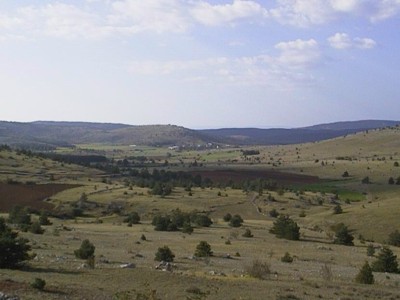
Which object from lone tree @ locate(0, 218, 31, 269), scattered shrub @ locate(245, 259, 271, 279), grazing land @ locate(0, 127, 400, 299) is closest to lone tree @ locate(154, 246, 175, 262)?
grazing land @ locate(0, 127, 400, 299)

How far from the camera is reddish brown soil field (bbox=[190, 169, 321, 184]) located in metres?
113

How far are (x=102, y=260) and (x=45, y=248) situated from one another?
582 centimetres

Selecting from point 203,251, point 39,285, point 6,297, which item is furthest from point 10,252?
point 203,251

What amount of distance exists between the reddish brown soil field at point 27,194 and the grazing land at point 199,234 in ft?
0.54

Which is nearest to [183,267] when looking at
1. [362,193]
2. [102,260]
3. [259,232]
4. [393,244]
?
[102,260]

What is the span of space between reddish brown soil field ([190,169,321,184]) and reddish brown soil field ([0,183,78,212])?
36664 millimetres

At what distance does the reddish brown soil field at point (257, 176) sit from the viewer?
4464 inches

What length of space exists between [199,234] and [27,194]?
134ft

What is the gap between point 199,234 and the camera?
1868 inches

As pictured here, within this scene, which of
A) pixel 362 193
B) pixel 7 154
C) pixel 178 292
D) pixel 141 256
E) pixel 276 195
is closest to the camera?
pixel 178 292

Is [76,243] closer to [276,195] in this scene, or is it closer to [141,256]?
[141,256]

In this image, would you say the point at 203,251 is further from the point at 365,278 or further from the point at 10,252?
the point at 10,252

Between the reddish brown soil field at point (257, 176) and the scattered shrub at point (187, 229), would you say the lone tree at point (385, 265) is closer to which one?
the scattered shrub at point (187, 229)

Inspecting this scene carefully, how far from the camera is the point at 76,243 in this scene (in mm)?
36250
